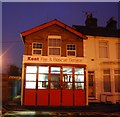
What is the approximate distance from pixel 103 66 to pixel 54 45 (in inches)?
204

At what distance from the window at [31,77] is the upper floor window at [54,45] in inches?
82.8

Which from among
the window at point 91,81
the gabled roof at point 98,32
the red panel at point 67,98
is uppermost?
the gabled roof at point 98,32

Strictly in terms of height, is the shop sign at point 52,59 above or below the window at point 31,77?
above

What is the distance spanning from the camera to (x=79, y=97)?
1970 cm

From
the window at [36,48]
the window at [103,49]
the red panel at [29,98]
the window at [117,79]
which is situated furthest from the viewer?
the window at [103,49]

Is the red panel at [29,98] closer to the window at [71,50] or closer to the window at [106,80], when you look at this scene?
the window at [71,50]

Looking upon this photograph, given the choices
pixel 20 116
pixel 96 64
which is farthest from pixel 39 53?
pixel 20 116

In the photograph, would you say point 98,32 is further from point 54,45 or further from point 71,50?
point 54,45

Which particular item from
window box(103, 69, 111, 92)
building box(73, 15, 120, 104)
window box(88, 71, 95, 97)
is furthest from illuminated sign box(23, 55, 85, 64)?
window box(103, 69, 111, 92)

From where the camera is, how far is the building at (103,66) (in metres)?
21.8

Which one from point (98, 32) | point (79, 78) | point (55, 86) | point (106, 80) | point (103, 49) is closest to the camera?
point (55, 86)

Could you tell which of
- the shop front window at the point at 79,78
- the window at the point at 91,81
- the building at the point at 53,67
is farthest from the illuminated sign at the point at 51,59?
the window at the point at 91,81

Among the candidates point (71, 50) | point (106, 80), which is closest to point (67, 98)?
point (71, 50)

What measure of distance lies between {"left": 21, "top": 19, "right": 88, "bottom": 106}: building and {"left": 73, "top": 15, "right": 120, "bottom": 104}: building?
1679mm
